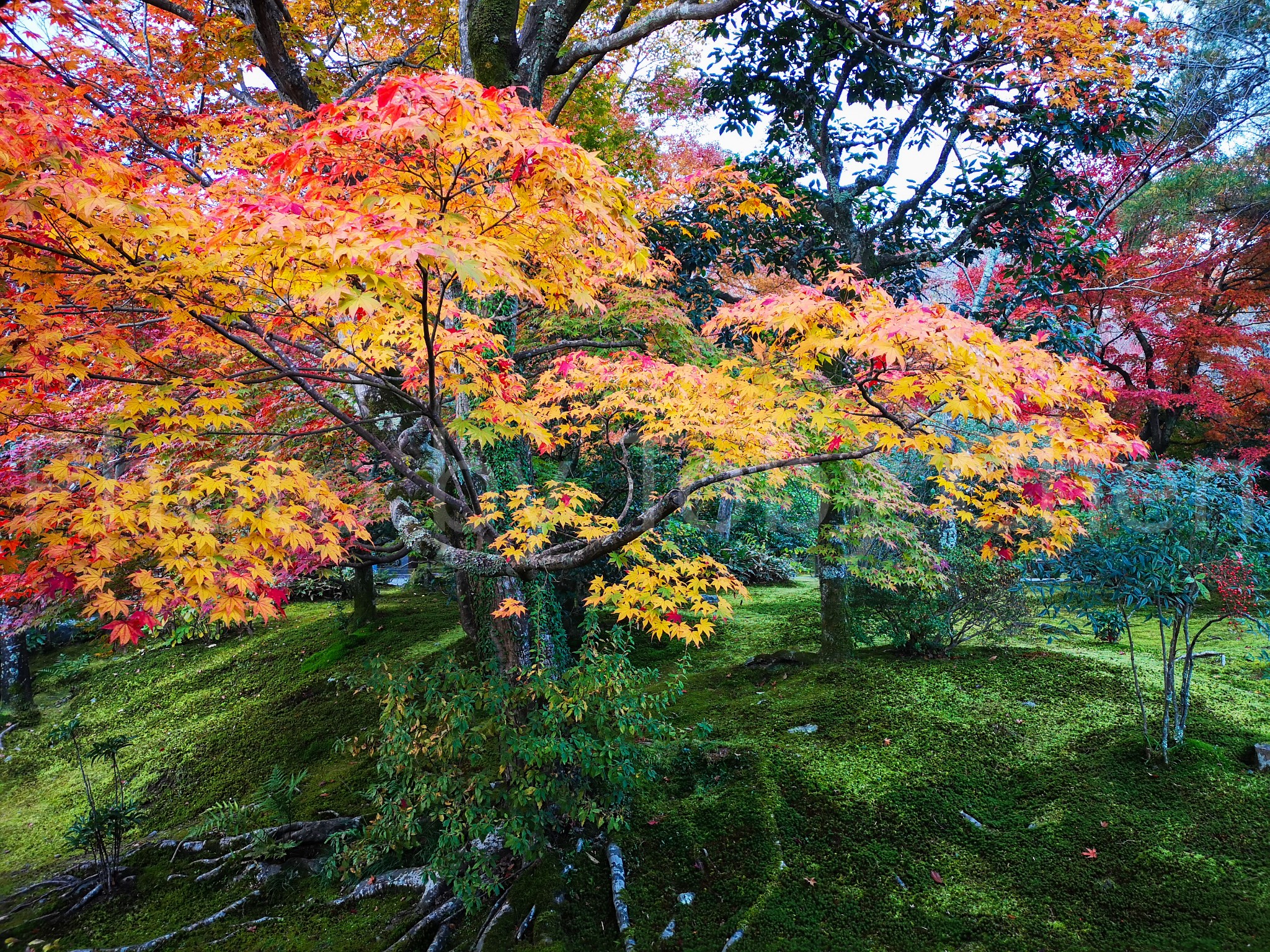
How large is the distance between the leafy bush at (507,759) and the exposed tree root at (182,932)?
0.81 m

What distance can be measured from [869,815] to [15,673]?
453 inches

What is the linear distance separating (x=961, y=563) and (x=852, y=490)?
5.51 feet

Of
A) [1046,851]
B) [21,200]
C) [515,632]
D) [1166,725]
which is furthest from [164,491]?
[1166,725]

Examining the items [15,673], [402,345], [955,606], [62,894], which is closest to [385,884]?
[62,894]

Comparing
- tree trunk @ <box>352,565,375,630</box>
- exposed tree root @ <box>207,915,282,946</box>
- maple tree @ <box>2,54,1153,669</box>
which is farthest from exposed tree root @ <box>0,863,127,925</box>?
tree trunk @ <box>352,565,375,630</box>

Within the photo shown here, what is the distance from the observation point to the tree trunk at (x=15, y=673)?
8.48 metres

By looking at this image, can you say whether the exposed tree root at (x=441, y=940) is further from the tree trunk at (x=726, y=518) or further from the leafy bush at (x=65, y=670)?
the leafy bush at (x=65, y=670)

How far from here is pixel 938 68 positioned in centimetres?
618

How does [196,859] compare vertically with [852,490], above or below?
below

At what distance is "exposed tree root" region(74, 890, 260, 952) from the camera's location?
4020 millimetres

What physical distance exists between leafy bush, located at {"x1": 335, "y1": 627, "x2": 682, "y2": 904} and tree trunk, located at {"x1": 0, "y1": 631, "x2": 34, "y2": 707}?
7809mm

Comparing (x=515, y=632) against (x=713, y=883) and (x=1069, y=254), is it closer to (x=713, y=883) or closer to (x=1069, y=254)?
(x=713, y=883)

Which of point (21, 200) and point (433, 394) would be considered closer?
point (21, 200)

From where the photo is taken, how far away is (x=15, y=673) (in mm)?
8617
